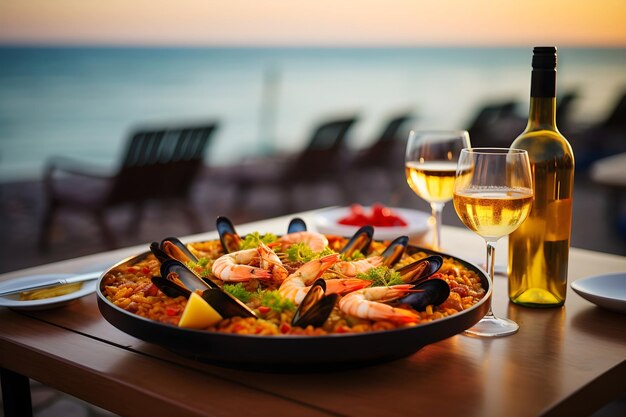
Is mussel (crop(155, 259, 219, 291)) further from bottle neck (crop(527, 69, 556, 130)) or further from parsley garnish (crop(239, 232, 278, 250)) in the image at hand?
bottle neck (crop(527, 69, 556, 130))

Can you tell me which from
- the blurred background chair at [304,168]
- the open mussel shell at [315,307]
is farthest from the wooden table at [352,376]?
the blurred background chair at [304,168]

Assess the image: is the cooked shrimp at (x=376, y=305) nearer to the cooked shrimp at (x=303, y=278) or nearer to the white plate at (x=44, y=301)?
the cooked shrimp at (x=303, y=278)

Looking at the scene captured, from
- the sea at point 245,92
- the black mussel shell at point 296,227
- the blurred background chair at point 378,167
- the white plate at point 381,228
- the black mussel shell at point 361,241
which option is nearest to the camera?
the black mussel shell at point 361,241

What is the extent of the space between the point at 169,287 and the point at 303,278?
0.78 ft

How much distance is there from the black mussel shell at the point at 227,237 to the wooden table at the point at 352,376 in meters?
0.33

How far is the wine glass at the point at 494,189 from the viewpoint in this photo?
137 cm

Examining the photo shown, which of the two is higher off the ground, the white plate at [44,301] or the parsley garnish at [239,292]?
the parsley garnish at [239,292]

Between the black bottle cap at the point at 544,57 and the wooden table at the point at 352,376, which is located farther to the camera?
the black bottle cap at the point at 544,57

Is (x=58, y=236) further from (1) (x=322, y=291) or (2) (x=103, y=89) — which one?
(2) (x=103, y=89)

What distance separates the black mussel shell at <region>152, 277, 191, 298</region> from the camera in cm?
128

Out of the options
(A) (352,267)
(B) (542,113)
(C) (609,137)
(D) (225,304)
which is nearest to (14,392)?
(D) (225,304)

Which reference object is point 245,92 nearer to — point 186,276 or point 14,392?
point 14,392

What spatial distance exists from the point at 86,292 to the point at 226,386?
0.56m

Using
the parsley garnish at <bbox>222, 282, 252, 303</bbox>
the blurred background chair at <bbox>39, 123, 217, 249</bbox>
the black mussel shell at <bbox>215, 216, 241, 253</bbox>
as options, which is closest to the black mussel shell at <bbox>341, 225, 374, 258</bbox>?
the black mussel shell at <bbox>215, 216, 241, 253</bbox>
